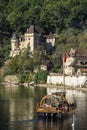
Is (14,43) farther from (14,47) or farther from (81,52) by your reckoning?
(81,52)

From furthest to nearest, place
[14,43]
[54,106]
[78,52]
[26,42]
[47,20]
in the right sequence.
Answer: [47,20] → [14,43] → [26,42] → [78,52] → [54,106]

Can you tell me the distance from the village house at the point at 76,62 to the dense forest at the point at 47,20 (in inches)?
676

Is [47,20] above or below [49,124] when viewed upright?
above

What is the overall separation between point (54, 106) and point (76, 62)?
5080 cm

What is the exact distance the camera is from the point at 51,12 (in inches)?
5684

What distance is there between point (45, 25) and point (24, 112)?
8371 centimetres

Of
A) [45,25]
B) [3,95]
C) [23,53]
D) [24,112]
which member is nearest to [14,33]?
[45,25]

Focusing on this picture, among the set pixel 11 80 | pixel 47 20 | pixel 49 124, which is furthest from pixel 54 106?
pixel 47 20

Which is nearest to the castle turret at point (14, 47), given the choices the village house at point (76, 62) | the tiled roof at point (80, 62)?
the village house at point (76, 62)

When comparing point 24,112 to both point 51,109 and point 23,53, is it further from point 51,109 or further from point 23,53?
point 23,53

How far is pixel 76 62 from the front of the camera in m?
107

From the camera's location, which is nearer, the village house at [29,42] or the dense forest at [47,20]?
the village house at [29,42]

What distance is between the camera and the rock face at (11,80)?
11381 centimetres

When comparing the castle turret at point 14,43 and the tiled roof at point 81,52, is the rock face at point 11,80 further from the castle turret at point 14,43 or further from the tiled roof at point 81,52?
the castle turret at point 14,43
